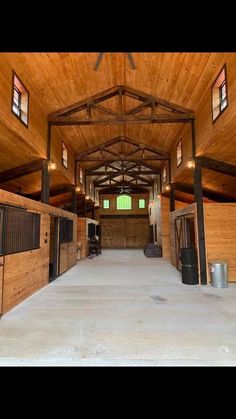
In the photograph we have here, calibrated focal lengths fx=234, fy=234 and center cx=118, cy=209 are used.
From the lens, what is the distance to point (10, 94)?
16.6 ft

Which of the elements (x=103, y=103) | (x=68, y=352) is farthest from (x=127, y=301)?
(x=103, y=103)

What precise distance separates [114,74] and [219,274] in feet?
21.4

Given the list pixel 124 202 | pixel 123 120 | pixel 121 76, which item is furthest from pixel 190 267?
pixel 124 202

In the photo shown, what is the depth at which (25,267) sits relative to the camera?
5.19 metres

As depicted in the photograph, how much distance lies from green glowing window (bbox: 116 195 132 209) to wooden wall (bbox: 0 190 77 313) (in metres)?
13.8

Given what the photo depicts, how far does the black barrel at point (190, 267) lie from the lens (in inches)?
251

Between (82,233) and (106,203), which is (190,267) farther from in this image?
(106,203)

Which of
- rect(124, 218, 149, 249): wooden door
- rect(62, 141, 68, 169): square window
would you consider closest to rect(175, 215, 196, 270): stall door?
rect(62, 141, 68, 169): square window

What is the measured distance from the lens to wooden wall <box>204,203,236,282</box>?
6.48m

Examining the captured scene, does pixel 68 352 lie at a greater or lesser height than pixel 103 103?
lesser

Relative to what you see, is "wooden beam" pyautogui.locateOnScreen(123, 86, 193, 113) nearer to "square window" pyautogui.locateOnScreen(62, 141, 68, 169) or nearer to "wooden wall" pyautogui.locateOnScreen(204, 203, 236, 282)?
"wooden wall" pyautogui.locateOnScreen(204, 203, 236, 282)

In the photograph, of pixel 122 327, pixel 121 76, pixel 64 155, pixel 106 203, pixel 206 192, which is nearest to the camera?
pixel 122 327
